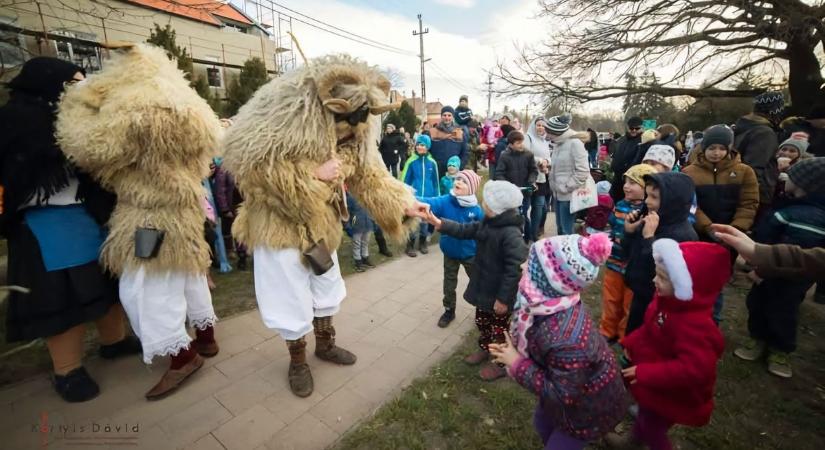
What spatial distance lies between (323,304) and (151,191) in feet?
4.57

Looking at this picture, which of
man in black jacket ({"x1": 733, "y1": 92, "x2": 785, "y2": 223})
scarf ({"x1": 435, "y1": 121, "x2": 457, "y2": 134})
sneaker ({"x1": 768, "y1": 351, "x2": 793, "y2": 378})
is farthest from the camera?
scarf ({"x1": 435, "y1": 121, "x2": 457, "y2": 134})

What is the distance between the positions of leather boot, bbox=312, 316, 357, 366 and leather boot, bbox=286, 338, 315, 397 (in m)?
0.29

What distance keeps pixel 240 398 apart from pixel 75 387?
113 cm

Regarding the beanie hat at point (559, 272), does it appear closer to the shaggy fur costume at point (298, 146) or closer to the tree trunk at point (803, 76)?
the shaggy fur costume at point (298, 146)

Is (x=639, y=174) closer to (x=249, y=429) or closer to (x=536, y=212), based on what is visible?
(x=536, y=212)

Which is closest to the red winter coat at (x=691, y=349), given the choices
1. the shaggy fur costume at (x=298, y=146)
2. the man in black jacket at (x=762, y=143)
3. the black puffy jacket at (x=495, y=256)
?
the black puffy jacket at (x=495, y=256)

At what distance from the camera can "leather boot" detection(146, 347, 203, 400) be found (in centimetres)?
257

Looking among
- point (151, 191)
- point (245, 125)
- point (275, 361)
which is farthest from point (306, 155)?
point (275, 361)

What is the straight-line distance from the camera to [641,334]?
6.75 feet

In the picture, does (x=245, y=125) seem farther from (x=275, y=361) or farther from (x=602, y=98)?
(x=602, y=98)

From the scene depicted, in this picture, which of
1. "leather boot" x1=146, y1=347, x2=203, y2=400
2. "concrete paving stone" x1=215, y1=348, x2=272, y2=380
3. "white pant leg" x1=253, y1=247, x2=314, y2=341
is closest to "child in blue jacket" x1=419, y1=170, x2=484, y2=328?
"white pant leg" x1=253, y1=247, x2=314, y2=341

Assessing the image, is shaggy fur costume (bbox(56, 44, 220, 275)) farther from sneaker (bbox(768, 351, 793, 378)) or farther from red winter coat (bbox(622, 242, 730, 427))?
sneaker (bbox(768, 351, 793, 378))

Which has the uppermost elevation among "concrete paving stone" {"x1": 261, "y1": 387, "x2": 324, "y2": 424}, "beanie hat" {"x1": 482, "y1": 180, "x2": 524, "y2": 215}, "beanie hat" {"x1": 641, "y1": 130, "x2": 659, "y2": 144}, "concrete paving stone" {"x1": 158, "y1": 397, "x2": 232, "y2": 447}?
"beanie hat" {"x1": 641, "y1": 130, "x2": 659, "y2": 144}

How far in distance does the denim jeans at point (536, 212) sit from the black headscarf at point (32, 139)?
5.89 metres
